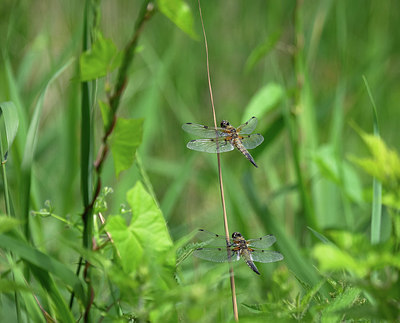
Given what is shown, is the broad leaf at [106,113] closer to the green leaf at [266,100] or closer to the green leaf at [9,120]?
the green leaf at [9,120]

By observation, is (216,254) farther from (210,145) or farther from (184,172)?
(184,172)

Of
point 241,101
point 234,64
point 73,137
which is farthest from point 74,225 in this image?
point 234,64

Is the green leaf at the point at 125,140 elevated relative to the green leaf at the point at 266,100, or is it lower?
lower

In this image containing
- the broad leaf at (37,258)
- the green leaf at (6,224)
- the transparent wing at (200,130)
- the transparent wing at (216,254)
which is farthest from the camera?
the transparent wing at (200,130)

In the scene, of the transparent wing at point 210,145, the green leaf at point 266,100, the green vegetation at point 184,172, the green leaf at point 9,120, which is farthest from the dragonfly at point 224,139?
the green leaf at point 266,100

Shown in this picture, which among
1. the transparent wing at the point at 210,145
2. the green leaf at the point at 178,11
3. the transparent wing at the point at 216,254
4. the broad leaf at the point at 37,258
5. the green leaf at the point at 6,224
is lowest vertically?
the transparent wing at the point at 216,254

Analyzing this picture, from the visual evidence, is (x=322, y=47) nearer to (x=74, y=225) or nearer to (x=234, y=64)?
(x=234, y=64)
